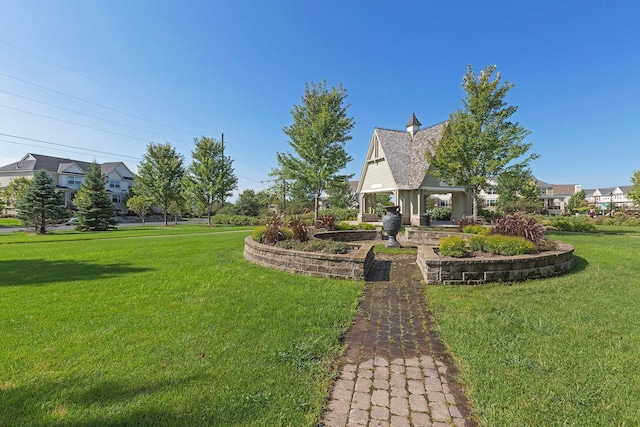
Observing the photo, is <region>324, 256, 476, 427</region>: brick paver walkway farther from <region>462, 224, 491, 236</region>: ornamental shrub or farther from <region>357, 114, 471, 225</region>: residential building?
<region>357, 114, 471, 225</region>: residential building

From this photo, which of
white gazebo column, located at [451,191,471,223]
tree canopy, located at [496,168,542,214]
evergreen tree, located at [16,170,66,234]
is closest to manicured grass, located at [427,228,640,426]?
white gazebo column, located at [451,191,471,223]

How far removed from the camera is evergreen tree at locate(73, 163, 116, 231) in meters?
22.6

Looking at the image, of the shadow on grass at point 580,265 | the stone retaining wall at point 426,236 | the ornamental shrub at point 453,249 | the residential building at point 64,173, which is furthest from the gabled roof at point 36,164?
the shadow on grass at point 580,265

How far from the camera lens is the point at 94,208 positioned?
22766 mm

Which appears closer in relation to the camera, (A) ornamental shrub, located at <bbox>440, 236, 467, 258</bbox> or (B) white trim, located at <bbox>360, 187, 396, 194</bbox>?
(A) ornamental shrub, located at <bbox>440, 236, 467, 258</bbox>

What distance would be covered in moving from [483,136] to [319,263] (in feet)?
40.0

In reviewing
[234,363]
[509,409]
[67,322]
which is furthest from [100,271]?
[509,409]

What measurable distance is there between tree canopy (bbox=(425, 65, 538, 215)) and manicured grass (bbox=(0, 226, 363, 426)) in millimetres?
11836

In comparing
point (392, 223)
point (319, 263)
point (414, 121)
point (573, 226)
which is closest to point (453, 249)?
point (319, 263)

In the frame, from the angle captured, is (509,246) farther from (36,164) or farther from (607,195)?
(607,195)

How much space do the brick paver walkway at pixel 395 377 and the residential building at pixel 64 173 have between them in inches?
1688

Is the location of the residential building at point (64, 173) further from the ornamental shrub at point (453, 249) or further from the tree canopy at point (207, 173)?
A: the ornamental shrub at point (453, 249)

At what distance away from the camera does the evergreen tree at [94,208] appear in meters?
22.6

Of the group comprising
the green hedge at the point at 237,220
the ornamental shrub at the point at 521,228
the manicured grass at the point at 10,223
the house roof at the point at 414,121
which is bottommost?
the manicured grass at the point at 10,223
